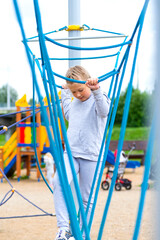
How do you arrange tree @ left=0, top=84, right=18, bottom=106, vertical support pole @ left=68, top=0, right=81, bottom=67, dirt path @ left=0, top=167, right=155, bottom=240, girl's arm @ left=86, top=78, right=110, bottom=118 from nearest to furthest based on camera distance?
girl's arm @ left=86, top=78, right=110, bottom=118 < vertical support pole @ left=68, top=0, right=81, bottom=67 < dirt path @ left=0, top=167, right=155, bottom=240 < tree @ left=0, top=84, right=18, bottom=106

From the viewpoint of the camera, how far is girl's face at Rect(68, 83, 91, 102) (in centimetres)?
186

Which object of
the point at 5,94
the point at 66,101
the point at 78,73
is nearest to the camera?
the point at 78,73

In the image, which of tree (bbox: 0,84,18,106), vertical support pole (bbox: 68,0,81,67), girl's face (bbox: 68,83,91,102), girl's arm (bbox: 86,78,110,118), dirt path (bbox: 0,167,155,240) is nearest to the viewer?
girl's arm (bbox: 86,78,110,118)

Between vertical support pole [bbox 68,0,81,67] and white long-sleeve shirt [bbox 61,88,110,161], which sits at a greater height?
vertical support pole [bbox 68,0,81,67]

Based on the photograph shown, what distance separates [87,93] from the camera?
6.54ft

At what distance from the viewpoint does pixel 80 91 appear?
76.4 inches

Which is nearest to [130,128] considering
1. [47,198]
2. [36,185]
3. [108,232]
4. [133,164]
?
[133,164]

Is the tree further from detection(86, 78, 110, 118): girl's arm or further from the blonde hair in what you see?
detection(86, 78, 110, 118): girl's arm

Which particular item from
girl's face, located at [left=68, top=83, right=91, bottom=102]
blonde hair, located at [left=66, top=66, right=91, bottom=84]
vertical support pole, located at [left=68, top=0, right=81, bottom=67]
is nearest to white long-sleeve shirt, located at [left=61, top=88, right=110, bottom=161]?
girl's face, located at [left=68, top=83, right=91, bottom=102]

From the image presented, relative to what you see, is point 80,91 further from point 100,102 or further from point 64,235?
point 64,235

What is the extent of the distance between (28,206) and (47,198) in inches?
26.5

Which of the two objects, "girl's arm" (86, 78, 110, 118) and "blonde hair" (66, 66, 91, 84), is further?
"blonde hair" (66, 66, 91, 84)

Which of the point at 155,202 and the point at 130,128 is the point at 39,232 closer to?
the point at 155,202

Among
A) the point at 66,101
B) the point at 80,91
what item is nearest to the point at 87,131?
the point at 80,91
